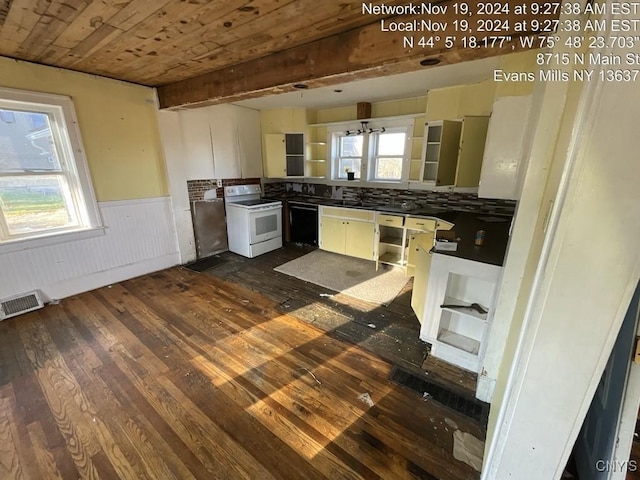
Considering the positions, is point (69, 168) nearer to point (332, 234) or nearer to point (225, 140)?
point (225, 140)

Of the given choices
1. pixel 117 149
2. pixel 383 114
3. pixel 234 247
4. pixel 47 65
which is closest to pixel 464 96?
Answer: pixel 383 114

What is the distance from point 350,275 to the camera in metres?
3.78

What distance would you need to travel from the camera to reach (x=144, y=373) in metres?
2.06

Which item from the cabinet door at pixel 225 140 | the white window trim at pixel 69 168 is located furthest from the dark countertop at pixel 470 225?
the white window trim at pixel 69 168

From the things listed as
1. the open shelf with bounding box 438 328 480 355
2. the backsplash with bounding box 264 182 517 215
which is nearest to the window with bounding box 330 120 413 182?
the backsplash with bounding box 264 182 517 215

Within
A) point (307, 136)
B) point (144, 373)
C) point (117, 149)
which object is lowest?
point (144, 373)

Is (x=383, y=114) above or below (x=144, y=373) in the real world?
above

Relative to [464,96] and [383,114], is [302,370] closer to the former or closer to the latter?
[464,96]

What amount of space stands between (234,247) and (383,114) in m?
3.37

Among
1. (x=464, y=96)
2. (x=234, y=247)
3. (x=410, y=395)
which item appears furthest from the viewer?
(x=234, y=247)

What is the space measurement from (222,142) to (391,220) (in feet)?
10.1

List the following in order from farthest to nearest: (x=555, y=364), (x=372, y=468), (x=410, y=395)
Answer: (x=410, y=395), (x=372, y=468), (x=555, y=364)

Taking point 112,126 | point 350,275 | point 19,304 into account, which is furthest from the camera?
point 350,275

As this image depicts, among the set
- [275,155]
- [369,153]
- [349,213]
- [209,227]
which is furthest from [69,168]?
[369,153]
